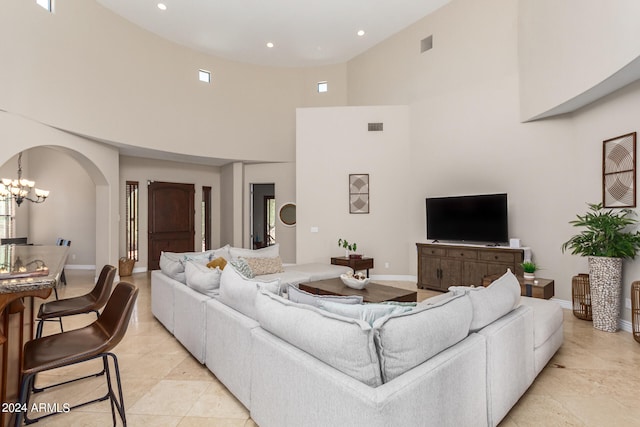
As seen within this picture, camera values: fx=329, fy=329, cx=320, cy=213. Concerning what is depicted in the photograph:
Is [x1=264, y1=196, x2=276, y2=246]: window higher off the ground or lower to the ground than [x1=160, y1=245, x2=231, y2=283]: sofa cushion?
higher

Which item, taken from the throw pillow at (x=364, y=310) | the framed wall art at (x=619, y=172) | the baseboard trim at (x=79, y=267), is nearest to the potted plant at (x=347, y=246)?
the framed wall art at (x=619, y=172)

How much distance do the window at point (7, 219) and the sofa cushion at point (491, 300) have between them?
9127 millimetres

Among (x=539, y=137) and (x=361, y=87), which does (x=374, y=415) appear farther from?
(x=361, y=87)

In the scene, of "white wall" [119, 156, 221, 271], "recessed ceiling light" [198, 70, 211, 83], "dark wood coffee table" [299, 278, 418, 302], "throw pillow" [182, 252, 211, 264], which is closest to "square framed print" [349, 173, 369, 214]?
"dark wood coffee table" [299, 278, 418, 302]

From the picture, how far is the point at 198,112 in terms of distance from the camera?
7410 millimetres

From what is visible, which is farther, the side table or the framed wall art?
the side table

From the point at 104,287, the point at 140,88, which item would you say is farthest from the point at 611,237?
the point at 140,88

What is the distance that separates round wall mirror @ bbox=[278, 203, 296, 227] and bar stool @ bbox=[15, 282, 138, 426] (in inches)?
244

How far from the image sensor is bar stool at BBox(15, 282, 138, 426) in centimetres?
160

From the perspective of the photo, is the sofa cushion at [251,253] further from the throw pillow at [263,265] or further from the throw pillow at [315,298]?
the throw pillow at [315,298]

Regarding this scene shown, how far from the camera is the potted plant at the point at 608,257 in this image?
3.63 meters

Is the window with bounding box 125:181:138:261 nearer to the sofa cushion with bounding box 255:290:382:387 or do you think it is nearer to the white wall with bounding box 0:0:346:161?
the white wall with bounding box 0:0:346:161

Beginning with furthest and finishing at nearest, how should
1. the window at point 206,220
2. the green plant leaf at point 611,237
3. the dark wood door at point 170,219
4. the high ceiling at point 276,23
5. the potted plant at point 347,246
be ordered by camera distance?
the window at point 206,220 → the dark wood door at point 170,219 → the potted plant at point 347,246 → the high ceiling at point 276,23 → the green plant leaf at point 611,237

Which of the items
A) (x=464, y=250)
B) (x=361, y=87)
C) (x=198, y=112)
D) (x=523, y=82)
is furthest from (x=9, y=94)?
(x=523, y=82)
